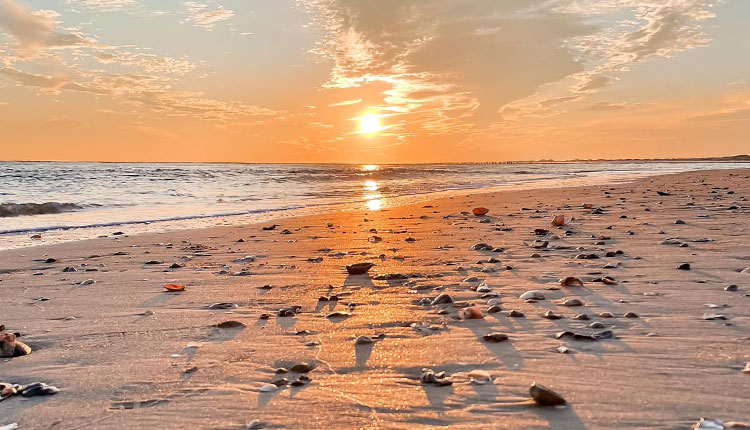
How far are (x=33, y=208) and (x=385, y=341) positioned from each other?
15.9m

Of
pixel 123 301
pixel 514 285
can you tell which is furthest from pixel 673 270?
pixel 123 301

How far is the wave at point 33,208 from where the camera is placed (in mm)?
15008

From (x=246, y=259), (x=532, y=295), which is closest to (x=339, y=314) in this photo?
(x=532, y=295)

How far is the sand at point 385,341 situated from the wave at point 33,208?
1005 centimetres

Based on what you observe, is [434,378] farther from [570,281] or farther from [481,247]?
[481,247]

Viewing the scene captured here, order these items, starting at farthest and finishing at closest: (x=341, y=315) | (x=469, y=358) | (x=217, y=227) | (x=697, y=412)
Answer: (x=217, y=227) < (x=341, y=315) < (x=469, y=358) < (x=697, y=412)

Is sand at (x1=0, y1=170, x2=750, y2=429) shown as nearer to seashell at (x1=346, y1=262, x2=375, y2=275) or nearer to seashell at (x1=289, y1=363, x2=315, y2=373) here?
seashell at (x1=289, y1=363, x2=315, y2=373)

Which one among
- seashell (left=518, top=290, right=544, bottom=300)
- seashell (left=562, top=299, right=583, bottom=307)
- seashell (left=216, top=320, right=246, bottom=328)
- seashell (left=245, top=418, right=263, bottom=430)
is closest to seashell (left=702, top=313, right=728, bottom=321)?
seashell (left=562, top=299, right=583, bottom=307)

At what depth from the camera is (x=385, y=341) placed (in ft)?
10.4

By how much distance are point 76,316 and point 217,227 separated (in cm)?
695

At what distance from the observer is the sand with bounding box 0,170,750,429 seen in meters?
2.23

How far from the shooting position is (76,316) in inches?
161

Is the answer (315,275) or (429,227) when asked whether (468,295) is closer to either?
(315,275)

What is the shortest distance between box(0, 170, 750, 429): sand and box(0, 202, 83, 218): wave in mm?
10055
